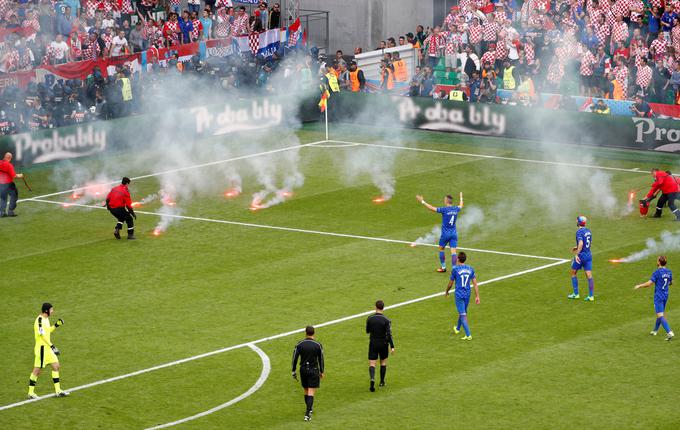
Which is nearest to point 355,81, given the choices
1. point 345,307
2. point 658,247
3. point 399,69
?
point 399,69

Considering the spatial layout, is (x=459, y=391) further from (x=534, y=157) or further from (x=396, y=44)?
(x=396, y=44)

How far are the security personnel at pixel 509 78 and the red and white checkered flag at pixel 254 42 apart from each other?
10.5m

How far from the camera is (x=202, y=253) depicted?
105ft

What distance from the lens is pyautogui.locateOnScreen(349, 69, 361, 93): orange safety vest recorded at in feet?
164

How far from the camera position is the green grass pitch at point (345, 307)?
70.3 ft

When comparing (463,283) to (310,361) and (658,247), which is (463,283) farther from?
(658,247)

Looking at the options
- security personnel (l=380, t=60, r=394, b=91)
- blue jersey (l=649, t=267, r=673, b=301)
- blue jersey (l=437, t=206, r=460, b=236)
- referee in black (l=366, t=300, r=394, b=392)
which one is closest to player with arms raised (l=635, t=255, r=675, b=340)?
blue jersey (l=649, t=267, r=673, b=301)

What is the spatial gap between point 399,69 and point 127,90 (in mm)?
12612

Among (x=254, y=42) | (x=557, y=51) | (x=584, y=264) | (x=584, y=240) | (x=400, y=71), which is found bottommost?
(x=584, y=264)

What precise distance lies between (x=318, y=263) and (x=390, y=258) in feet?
6.01

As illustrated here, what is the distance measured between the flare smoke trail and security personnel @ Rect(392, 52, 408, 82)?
21.3m

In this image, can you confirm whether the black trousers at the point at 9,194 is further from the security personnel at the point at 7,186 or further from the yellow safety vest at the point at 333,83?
the yellow safety vest at the point at 333,83

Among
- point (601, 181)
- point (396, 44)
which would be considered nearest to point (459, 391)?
point (601, 181)

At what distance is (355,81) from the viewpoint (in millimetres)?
50000
